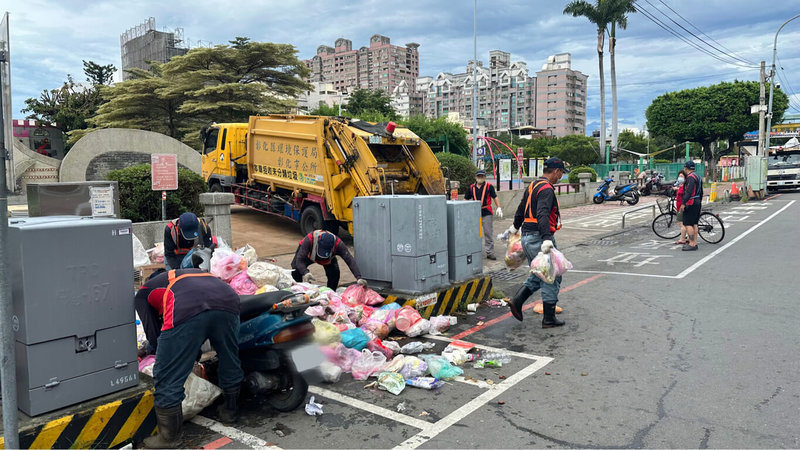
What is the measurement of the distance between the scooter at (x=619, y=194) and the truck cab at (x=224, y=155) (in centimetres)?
1685

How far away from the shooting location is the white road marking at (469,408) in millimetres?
3662

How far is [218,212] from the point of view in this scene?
29.7 feet

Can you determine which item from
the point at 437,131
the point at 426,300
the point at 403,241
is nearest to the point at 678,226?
the point at 426,300

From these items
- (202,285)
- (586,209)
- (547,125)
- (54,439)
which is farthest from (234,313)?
(547,125)

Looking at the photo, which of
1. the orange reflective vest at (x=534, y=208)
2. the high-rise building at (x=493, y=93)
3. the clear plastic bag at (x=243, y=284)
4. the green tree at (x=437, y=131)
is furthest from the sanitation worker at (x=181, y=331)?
the high-rise building at (x=493, y=93)

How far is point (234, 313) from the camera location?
3.71 metres

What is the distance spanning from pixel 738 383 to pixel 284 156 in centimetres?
1027

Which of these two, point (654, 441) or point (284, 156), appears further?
point (284, 156)

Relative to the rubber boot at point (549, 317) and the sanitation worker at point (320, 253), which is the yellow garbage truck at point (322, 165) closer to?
the sanitation worker at point (320, 253)

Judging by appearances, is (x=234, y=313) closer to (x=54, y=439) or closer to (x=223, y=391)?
(x=223, y=391)

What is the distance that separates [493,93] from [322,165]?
146 m

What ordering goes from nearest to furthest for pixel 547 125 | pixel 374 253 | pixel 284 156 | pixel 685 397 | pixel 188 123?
1. pixel 685 397
2. pixel 374 253
3. pixel 284 156
4. pixel 188 123
5. pixel 547 125

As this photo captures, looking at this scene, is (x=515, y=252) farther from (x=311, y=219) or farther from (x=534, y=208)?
(x=311, y=219)

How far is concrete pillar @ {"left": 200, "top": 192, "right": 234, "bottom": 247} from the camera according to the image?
8.97 meters
